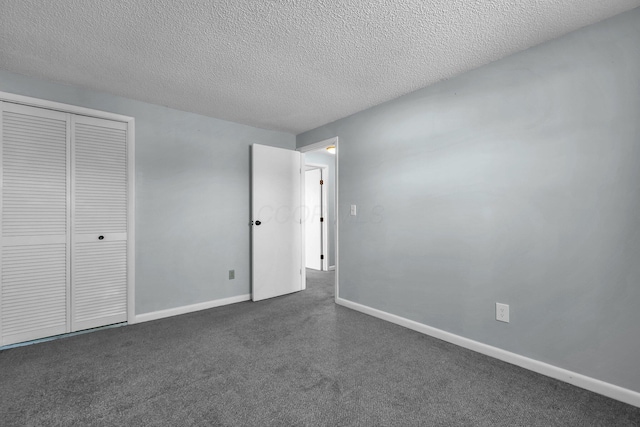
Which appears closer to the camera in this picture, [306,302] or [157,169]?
[157,169]

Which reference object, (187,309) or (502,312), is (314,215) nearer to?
(187,309)

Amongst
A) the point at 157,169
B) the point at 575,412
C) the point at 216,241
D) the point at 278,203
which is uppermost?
the point at 157,169

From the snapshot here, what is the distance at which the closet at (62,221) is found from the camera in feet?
8.05

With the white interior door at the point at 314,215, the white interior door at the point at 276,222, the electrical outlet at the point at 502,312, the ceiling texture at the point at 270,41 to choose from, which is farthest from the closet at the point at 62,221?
the electrical outlet at the point at 502,312

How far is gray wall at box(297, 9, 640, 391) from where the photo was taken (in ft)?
5.72

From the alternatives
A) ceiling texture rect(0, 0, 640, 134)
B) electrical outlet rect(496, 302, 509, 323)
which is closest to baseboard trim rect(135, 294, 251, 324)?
ceiling texture rect(0, 0, 640, 134)

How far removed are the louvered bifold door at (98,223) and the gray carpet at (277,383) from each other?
0.97ft

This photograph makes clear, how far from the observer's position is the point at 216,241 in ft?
11.8

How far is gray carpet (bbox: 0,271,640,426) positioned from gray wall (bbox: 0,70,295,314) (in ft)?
→ 2.15

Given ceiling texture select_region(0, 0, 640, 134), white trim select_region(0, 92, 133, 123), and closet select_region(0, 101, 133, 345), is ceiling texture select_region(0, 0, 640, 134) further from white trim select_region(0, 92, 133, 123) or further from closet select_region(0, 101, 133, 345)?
closet select_region(0, 101, 133, 345)

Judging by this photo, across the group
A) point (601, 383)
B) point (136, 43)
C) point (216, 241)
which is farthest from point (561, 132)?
point (216, 241)

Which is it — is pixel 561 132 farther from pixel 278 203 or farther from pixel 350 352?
pixel 278 203

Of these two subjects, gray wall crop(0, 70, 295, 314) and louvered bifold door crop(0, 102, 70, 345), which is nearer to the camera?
louvered bifold door crop(0, 102, 70, 345)

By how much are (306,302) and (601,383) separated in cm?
269
